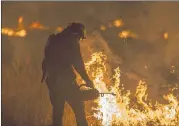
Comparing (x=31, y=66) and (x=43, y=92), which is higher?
(x=31, y=66)

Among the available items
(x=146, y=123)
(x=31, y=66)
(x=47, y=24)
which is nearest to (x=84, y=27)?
(x=47, y=24)

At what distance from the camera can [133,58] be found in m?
2.77

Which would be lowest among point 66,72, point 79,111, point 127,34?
point 79,111

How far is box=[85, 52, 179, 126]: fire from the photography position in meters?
Result: 2.74

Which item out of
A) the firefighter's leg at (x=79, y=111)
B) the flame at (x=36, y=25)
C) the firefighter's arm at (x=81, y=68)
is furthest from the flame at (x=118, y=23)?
the firefighter's leg at (x=79, y=111)

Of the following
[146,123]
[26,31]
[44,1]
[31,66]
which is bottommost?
[146,123]

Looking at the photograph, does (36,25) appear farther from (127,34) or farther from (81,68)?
(127,34)

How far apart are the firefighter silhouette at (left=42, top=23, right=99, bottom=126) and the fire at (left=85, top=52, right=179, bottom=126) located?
7 cm

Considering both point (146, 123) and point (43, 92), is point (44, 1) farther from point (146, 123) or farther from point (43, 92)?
point (146, 123)

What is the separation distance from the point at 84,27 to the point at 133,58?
41 cm

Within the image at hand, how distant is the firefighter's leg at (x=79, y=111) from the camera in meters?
2.73

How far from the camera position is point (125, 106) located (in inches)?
108

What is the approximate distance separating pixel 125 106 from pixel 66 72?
483mm

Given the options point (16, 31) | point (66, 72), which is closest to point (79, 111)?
point (66, 72)
